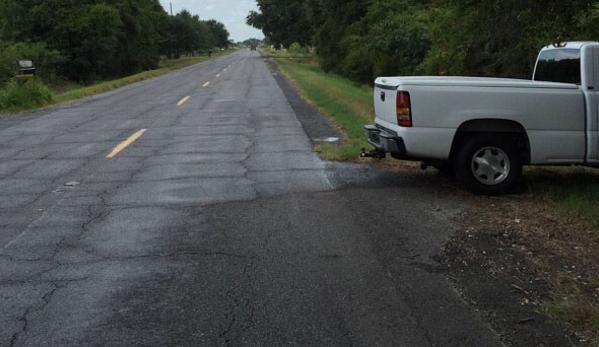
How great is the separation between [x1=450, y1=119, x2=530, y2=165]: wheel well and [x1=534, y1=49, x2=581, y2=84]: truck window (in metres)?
0.95

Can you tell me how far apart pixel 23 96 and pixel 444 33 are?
13.8 m

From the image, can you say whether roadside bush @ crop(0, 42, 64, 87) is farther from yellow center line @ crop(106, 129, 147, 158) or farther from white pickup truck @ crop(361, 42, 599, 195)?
white pickup truck @ crop(361, 42, 599, 195)

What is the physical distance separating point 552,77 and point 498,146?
4.89 feet

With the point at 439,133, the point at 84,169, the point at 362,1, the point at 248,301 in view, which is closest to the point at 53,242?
the point at 248,301

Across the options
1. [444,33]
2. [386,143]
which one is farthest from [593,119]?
[444,33]

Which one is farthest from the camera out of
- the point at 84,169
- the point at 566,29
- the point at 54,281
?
the point at 84,169

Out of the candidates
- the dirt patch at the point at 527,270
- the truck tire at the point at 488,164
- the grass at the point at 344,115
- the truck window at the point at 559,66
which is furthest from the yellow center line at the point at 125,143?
the truck window at the point at 559,66

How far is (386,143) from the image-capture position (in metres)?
7.55

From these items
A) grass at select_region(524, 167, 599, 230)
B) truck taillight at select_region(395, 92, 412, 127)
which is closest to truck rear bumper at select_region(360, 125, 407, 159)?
truck taillight at select_region(395, 92, 412, 127)

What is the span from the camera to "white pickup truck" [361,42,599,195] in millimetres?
7090

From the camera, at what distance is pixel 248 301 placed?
4.36m

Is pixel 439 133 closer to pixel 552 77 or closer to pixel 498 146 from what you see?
pixel 498 146

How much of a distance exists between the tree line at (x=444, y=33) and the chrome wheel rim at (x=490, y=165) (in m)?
1.50

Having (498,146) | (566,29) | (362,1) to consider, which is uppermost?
(362,1)
